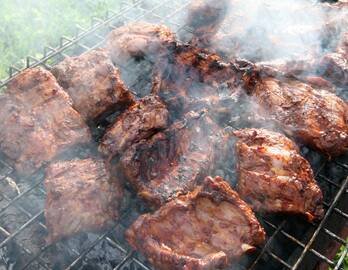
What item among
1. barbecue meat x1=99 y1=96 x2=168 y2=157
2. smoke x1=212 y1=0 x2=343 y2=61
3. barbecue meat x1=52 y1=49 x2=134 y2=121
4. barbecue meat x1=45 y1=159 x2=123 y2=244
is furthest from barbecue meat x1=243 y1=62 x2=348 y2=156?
barbecue meat x1=45 y1=159 x2=123 y2=244

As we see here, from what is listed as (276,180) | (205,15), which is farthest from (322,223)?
(205,15)

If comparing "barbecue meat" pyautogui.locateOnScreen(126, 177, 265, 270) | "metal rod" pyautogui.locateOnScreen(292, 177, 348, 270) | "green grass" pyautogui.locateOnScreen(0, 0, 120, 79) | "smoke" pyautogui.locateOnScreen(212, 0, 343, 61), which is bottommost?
"green grass" pyautogui.locateOnScreen(0, 0, 120, 79)

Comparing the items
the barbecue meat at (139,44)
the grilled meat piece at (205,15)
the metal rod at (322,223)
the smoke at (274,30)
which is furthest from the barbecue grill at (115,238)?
the grilled meat piece at (205,15)

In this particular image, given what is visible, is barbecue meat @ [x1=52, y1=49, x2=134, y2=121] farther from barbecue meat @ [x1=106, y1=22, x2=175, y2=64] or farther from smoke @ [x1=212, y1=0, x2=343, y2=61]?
smoke @ [x1=212, y1=0, x2=343, y2=61]

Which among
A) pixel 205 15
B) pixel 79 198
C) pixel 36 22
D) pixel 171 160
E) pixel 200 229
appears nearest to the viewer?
pixel 200 229

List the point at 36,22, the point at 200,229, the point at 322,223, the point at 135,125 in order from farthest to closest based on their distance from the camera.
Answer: the point at 36,22, the point at 135,125, the point at 322,223, the point at 200,229

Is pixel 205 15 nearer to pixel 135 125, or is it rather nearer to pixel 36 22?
pixel 135 125

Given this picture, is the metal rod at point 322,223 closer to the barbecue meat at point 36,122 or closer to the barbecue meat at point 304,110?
the barbecue meat at point 304,110

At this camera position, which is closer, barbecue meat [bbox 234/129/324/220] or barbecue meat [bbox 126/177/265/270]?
barbecue meat [bbox 126/177/265/270]
